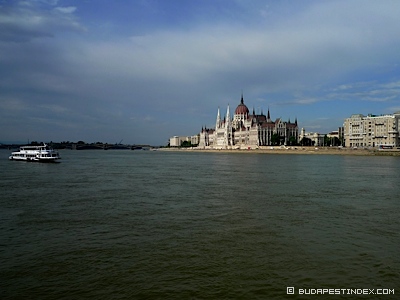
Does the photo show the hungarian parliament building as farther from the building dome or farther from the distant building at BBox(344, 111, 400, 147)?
the distant building at BBox(344, 111, 400, 147)

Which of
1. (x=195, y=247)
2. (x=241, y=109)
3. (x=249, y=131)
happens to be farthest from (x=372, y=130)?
(x=195, y=247)

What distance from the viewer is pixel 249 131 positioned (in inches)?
6412

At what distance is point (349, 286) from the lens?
28.1ft

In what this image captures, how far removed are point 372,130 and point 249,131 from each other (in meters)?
50.8

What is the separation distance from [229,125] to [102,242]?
167 metres

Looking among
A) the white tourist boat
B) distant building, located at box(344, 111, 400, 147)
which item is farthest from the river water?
distant building, located at box(344, 111, 400, 147)

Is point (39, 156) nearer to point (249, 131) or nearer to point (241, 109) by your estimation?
point (249, 131)

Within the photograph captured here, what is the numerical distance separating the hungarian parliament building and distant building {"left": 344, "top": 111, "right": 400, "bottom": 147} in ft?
69.1

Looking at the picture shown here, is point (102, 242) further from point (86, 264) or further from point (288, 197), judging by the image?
point (288, 197)

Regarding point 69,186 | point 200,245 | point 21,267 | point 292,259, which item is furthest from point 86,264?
point 69,186

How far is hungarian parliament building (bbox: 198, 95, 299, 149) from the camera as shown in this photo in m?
155

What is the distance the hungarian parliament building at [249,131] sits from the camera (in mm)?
155250

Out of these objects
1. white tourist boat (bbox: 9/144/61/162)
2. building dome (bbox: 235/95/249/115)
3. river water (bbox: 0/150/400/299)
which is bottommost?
river water (bbox: 0/150/400/299)

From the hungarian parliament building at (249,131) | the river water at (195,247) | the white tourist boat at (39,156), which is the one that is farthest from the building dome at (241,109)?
the river water at (195,247)
